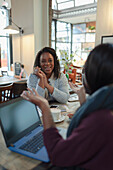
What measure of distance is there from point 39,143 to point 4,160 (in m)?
0.19

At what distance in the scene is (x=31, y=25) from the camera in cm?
405

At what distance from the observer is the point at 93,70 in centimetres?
60

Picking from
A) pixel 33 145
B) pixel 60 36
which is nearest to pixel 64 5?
pixel 60 36

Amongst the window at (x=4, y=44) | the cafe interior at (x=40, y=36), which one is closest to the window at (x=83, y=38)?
the cafe interior at (x=40, y=36)

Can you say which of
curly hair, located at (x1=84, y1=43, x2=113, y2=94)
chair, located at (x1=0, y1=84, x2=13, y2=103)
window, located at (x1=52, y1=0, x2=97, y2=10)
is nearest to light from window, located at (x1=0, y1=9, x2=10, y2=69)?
window, located at (x1=52, y1=0, x2=97, y2=10)

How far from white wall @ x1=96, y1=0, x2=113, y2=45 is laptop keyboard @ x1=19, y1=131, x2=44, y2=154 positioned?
93.8 inches

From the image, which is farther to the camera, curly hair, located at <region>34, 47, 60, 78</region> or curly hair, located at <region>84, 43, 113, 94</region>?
curly hair, located at <region>34, 47, 60, 78</region>

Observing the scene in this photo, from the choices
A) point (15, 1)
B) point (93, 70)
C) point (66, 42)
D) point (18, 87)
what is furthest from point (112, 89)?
point (66, 42)

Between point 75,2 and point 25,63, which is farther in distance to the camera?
point 75,2

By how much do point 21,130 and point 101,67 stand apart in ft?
1.89

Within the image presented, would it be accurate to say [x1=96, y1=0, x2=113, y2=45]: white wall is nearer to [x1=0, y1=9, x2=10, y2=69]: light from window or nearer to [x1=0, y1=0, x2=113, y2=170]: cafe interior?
[x1=0, y1=0, x2=113, y2=170]: cafe interior

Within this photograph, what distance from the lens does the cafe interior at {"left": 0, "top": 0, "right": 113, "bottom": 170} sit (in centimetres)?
248

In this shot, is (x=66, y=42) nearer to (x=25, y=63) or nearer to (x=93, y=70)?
(x=25, y=63)

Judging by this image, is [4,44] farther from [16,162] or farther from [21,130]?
[16,162]
